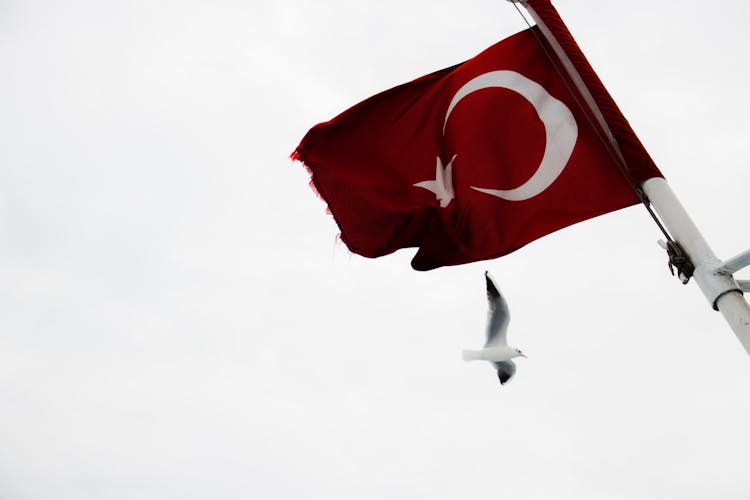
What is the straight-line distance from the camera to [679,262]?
5777 millimetres

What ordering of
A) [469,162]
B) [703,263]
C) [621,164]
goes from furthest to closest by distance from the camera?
[469,162]
[621,164]
[703,263]

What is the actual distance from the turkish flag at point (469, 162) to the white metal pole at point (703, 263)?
23 cm

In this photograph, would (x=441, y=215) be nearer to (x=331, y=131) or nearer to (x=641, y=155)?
(x=331, y=131)

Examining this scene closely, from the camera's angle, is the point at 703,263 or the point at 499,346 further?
the point at 499,346

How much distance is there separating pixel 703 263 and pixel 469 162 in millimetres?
2823

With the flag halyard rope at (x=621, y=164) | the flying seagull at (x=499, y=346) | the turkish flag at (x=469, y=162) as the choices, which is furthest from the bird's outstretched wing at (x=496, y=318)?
the flag halyard rope at (x=621, y=164)

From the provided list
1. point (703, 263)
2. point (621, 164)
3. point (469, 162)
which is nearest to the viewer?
point (703, 263)

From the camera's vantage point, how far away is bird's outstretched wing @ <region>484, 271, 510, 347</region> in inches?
269

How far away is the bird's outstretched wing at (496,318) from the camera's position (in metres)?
6.82

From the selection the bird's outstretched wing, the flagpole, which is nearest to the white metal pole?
the flagpole

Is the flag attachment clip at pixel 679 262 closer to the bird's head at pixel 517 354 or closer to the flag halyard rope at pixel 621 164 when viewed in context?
the flag halyard rope at pixel 621 164

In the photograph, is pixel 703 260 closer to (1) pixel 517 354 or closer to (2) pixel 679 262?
(2) pixel 679 262

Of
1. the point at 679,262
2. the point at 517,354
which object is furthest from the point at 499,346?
the point at 679,262

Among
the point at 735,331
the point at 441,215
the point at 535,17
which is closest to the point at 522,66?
the point at 535,17
